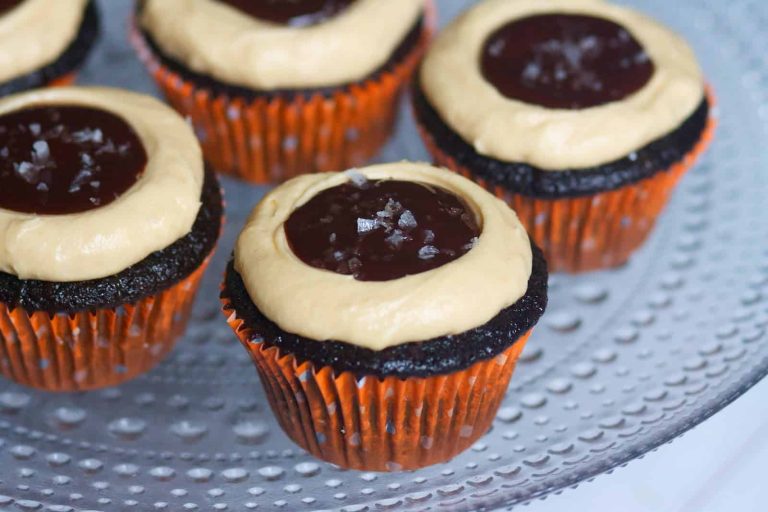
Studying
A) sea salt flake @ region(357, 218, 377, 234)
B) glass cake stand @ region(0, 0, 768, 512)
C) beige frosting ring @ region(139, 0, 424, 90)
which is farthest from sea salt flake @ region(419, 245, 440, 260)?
beige frosting ring @ region(139, 0, 424, 90)

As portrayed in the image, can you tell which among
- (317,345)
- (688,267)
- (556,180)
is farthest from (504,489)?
(688,267)

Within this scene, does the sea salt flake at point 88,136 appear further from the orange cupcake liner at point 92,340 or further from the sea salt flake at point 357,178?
the sea salt flake at point 357,178

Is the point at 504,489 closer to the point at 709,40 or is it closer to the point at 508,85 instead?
the point at 508,85

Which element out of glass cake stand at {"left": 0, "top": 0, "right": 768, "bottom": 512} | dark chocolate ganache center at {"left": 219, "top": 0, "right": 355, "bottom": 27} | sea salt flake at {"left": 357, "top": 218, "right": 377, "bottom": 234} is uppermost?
dark chocolate ganache center at {"left": 219, "top": 0, "right": 355, "bottom": 27}

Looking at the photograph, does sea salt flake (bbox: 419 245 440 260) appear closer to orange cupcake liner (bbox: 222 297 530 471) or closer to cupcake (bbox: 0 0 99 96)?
orange cupcake liner (bbox: 222 297 530 471)

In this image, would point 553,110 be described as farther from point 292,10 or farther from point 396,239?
point 292,10
